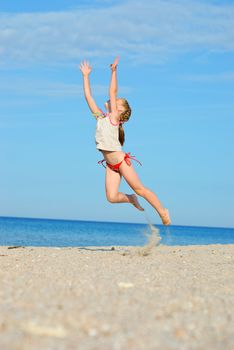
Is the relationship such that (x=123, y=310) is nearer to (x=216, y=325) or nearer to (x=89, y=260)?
(x=216, y=325)

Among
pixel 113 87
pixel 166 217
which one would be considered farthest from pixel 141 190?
pixel 113 87

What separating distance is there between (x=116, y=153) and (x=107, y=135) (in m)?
0.32

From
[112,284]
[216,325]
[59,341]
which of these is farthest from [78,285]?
[59,341]

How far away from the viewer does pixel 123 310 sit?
4.75m

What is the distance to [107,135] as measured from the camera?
10117 mm

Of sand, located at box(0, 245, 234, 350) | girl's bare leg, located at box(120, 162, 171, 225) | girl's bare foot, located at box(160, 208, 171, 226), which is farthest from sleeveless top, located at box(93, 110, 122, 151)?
sand, located at box(0, 245, 234, 350)

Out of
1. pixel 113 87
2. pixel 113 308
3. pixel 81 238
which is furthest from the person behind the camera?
pixel 81 238

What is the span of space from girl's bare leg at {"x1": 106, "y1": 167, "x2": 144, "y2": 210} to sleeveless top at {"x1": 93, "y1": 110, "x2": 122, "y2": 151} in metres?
0.44

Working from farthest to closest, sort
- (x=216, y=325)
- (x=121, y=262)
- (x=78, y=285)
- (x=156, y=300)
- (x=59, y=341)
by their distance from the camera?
(x=121, y=262)
(x=78, y=285)
(x=156, y=300)
(x=216, y=325)
(x=59, y=341)

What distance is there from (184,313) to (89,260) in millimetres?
4686

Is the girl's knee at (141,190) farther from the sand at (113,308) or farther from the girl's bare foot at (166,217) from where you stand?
the sand at (113,308)

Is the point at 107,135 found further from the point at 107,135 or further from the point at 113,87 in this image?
the point at 113,87

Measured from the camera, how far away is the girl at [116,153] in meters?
10.1

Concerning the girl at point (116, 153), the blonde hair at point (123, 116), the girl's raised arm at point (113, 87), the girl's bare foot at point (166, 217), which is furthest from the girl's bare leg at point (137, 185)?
the girl's raised arm at point (113, 87)
